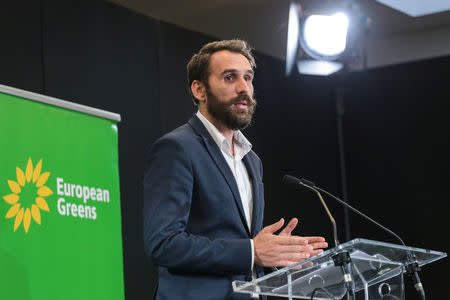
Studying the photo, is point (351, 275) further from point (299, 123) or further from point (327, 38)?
point (299, 123)

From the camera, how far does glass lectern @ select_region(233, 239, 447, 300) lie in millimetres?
2195

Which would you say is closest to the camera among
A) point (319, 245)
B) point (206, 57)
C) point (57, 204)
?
point (319, 245)

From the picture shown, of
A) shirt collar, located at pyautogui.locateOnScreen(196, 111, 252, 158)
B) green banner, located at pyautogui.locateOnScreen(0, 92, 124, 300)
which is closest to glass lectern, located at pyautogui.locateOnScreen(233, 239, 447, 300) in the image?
shirt collar, located at pyautogui.locateOnScreen(196, 111, 252, 158)

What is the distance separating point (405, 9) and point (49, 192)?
159 inches

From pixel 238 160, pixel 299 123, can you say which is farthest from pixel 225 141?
pixel 299 123

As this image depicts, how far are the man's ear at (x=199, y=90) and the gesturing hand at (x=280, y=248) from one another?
0.78 m

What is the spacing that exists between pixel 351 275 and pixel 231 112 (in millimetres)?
844

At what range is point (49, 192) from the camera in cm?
365

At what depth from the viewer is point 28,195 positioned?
353 centimetres

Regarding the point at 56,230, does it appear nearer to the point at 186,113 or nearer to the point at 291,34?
the point at 186,113

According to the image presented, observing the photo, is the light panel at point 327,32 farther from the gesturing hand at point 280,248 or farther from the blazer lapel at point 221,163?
the gesturing hand at point 280,248

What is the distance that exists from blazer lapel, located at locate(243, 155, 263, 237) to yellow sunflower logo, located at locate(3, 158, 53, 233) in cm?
124

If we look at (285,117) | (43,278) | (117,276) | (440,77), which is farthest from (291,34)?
(43,278)

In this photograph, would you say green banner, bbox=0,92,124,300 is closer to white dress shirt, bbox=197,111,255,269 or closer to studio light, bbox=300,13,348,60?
white dress shirt, bbox=197,111,255,269
